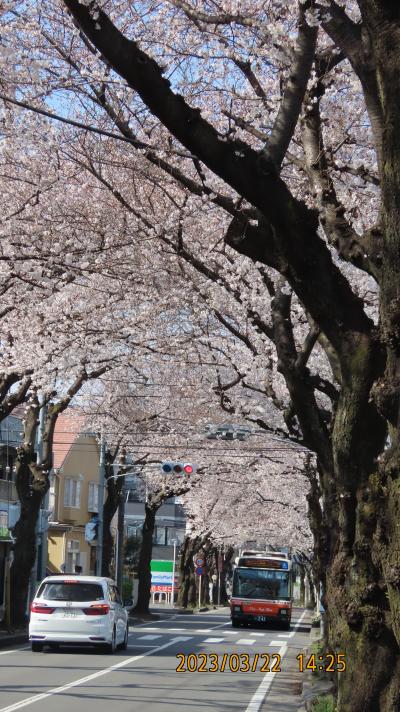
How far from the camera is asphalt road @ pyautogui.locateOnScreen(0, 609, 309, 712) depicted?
13.2 m

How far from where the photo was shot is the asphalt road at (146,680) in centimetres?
1316

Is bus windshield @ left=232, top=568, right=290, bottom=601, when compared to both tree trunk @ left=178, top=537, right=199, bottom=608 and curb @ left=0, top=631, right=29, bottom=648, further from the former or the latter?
curb @ left=0, top=631, right=29, bottom=648

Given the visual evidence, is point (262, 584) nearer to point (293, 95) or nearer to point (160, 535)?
point (293, 95)

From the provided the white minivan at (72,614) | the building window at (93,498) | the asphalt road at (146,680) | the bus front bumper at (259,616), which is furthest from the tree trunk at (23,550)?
the building window at (93,498)

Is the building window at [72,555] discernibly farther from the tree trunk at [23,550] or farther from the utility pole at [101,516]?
the tree trunk at [23,550]

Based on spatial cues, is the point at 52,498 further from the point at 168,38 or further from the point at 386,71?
the point at 386,71

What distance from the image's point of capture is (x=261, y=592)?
41.1 m

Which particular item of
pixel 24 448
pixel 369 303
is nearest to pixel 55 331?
pixel 369 303

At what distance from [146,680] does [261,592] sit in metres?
25.4

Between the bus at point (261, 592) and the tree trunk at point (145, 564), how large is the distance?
3724 mm

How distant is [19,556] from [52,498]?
28.9 metres

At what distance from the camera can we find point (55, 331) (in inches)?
700

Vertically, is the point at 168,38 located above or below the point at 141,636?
above
